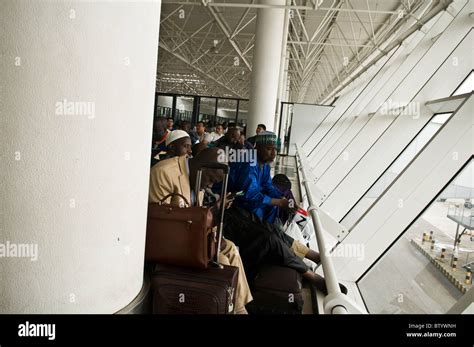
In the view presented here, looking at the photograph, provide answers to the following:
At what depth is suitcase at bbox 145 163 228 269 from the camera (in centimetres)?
263

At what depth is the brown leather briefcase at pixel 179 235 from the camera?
2635 mm

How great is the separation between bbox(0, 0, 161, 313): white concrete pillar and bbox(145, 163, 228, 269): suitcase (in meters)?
0.42

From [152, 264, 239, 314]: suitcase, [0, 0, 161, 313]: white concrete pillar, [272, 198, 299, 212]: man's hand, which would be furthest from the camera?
[272, 198, 299, 212]: man's hand

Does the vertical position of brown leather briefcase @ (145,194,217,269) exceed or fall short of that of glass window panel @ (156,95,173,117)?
it falls short

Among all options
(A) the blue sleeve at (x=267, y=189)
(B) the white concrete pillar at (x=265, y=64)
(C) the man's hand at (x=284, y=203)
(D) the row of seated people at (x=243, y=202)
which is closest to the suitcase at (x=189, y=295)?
(D) the row of seated people at (x=243, y=202)

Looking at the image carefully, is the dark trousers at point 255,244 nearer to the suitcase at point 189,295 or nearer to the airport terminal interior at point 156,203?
the airport terminal interior at point 156,203

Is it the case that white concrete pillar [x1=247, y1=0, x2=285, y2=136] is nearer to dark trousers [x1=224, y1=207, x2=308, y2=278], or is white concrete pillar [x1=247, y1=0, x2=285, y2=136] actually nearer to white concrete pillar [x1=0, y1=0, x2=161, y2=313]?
dark trousers [x1=224, y1=207, x2=308, y2=278]

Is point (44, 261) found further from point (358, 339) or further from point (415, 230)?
point (415, 230)

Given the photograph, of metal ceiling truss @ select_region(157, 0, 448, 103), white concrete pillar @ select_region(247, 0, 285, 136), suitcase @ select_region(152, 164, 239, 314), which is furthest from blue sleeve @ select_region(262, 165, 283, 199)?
white concrete pillar @ select_region(247, 0, 285, 136)

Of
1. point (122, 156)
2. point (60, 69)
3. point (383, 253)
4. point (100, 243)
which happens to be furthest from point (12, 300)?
point (383, 253)

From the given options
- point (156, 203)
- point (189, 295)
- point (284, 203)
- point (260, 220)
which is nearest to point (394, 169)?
point (284, 203)

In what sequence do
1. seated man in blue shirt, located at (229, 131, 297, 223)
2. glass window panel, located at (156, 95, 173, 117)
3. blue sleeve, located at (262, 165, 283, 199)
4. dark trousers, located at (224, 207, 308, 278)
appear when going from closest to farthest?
dark trousers, located at (224, 207, 308, 278), seated man in blue shirt, located at (229, 131, 297, 223), blue sleeve, located at (262, 165, 283, 199), glass window panel, located at (156, 95, 173, 117)

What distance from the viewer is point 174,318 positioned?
2217 millimetres

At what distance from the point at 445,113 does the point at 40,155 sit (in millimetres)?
5396
